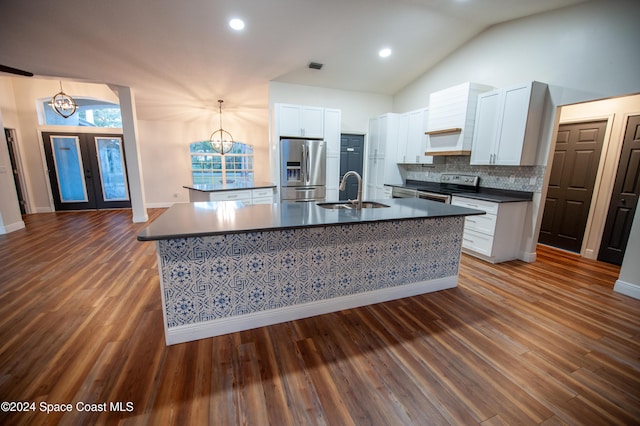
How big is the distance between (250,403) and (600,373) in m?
2.22

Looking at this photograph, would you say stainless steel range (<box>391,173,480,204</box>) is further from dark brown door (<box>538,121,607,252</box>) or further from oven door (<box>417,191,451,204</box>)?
dark brown door (<box>538,121,607,252</box>)

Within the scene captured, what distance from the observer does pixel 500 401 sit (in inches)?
56.7

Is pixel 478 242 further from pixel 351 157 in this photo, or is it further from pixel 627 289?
pixel 351 157

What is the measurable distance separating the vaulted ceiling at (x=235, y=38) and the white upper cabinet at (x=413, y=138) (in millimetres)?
883

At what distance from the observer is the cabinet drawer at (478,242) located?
3401 millimetres

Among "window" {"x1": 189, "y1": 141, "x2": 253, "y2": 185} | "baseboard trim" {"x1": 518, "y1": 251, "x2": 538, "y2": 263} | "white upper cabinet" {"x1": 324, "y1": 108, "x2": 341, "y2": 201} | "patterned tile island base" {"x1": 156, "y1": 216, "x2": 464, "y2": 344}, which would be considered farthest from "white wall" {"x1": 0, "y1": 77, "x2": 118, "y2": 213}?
"baseboard trim" {"x1": 518, "y1": 251, "x2": 538, "y2": 263}

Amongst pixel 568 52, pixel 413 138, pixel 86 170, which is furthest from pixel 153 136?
pixel 568 52

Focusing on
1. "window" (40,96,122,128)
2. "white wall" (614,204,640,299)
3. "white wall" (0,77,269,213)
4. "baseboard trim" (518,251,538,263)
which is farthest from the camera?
"window" (40,96,122,128)

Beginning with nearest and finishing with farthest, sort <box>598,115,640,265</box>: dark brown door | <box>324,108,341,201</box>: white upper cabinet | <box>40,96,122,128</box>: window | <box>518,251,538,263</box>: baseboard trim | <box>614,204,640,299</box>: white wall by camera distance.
A: <box>614,204,640,299</box>: white wall < <box>598,115,640,265</box>: dark brown door < <box>518,251,538,263</box>: baseboard trim < <box>324,108,341,201</box>: white upper cabinet < <box>40,96,122,128</box>: window

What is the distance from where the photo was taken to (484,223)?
3432mm

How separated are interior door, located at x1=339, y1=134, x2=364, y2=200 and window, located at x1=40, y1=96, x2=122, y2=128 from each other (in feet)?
18.2

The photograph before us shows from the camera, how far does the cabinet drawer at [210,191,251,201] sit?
4.01 metres

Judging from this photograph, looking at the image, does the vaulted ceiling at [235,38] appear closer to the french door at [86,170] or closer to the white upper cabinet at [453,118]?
the white upper cabinet at [453,118]

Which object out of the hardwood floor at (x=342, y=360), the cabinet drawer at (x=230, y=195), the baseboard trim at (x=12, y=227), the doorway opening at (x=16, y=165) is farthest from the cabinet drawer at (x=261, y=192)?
the doorway opening at (x=16, y=165)
